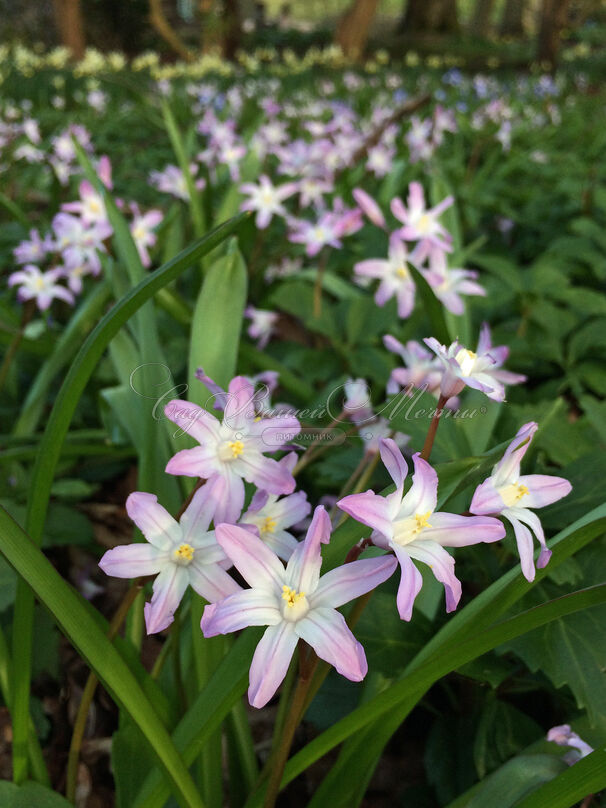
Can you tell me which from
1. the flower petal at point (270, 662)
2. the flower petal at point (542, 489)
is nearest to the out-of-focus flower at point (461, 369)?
the flower petal at point (542, 489)

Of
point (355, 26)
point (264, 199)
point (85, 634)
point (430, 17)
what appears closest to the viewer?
point (85, 634)

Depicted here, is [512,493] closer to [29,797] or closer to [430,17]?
[29,797]

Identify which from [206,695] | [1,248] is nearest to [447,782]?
[206,695]

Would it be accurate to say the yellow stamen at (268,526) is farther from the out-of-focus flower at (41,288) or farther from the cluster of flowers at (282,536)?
the out-of-focus flower at (41,288)

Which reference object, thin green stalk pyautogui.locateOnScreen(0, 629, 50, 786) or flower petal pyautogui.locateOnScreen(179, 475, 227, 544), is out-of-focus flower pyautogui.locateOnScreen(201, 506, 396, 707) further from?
thin green stalk pyautogui.locateOnScreen(0, 629, 50, 786)

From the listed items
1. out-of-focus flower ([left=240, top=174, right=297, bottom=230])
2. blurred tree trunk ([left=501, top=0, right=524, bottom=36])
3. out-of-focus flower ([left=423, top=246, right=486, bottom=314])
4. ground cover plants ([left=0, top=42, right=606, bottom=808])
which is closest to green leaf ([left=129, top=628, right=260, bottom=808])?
ground cover plants ([left=0, top=42, right=606, bottom=808])

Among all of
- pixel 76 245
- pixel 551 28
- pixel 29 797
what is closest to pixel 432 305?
pixel 29 797
